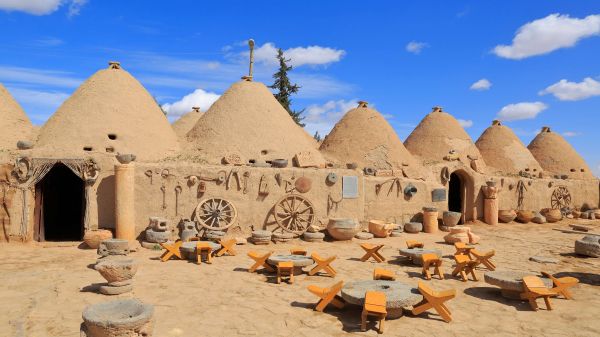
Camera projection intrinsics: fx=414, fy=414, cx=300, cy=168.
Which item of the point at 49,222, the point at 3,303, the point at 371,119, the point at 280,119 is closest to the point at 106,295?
the point at 3,303

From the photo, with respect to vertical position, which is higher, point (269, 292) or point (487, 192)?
point (487, 192)

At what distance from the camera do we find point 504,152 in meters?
23.2

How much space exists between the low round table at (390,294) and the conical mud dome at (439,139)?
14300 millimetres

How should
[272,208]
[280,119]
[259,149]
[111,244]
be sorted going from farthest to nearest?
[280,119] → [259,149] → [272,208] → [111,244]

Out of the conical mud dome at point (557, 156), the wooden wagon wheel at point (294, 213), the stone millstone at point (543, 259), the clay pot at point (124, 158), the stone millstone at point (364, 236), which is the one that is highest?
the conical mud dome at point (557, 156)

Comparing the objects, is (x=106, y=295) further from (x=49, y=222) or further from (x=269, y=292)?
(x=49, y=222)

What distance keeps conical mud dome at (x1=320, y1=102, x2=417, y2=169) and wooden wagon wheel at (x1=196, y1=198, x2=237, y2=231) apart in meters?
6.76

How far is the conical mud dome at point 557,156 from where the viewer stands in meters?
24.6

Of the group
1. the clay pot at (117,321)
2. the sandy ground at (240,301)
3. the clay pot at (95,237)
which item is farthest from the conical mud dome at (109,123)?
the clay pot at (117,321)

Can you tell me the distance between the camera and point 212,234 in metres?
10.8

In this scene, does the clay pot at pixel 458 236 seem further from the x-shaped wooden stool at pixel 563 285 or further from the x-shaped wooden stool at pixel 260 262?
the x-shaped wooden stool at pixel 260 262

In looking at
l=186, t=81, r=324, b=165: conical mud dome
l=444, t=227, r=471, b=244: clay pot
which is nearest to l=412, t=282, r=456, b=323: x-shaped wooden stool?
l=444, t=227, r=471, b=244: clay pot

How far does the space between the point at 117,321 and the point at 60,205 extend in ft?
35.8

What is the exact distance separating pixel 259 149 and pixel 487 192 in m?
9.19
